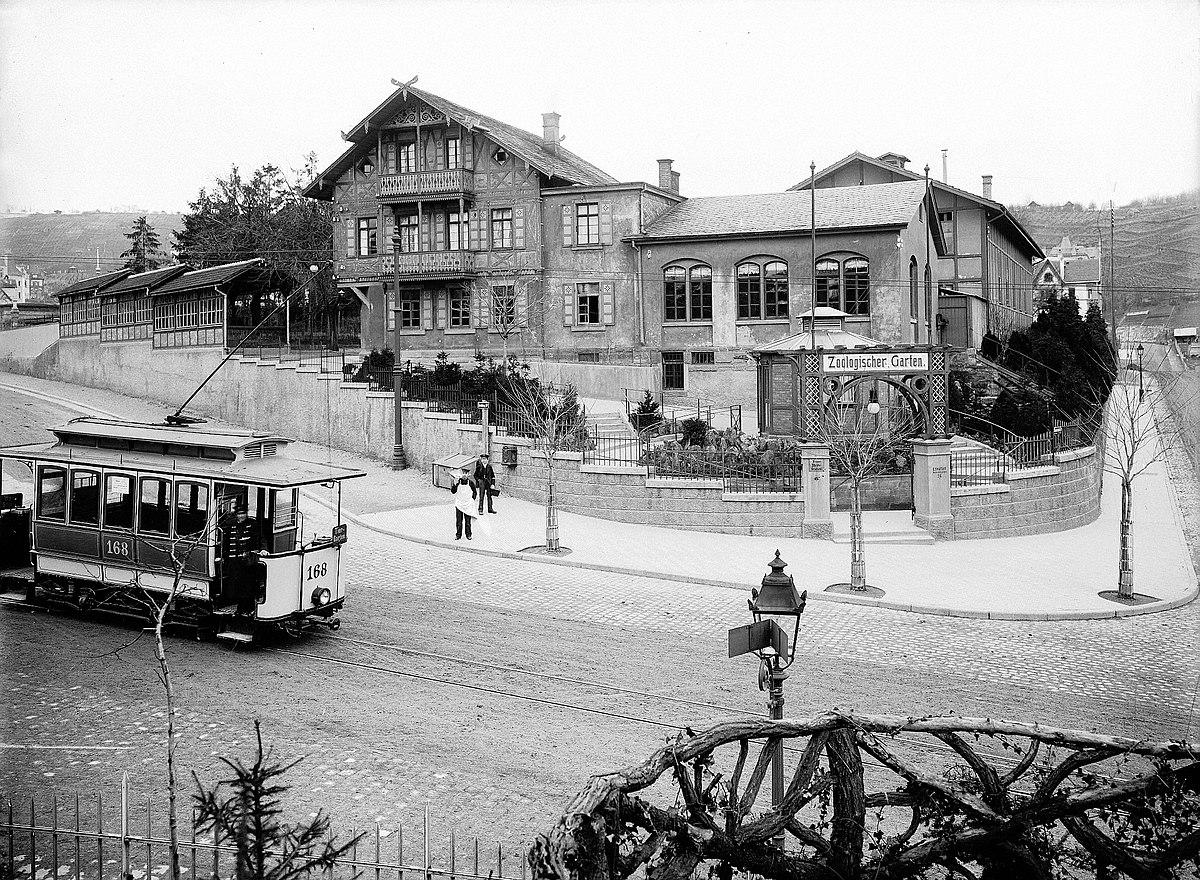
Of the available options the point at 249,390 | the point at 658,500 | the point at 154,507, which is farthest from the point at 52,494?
the point at 249,390

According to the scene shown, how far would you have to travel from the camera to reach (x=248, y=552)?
14.1 m

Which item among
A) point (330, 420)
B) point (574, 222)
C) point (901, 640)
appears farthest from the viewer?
point (574, 222)

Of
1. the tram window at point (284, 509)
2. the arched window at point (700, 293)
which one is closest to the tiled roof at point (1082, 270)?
the arched window at point (700, 293)

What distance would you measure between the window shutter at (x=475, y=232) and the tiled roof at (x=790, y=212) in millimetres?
7353

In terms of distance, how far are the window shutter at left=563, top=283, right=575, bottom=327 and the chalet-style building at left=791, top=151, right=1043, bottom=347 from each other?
1411 centimetres

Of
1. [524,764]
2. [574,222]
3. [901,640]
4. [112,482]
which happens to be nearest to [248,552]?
[112,482]

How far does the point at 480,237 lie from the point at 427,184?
3114 millimetres

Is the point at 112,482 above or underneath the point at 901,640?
above

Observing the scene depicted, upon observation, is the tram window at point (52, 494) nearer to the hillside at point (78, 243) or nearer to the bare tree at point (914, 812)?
the hillside at point (78, 243)

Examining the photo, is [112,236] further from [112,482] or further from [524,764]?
[524,764]

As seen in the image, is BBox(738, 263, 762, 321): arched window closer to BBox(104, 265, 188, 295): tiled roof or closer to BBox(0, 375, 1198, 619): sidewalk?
BBox(0, 375, 1198, 619): sidewalk

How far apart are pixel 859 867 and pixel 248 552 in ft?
34.1

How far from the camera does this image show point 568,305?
42406 mm

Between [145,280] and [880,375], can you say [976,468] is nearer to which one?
[880,375]
